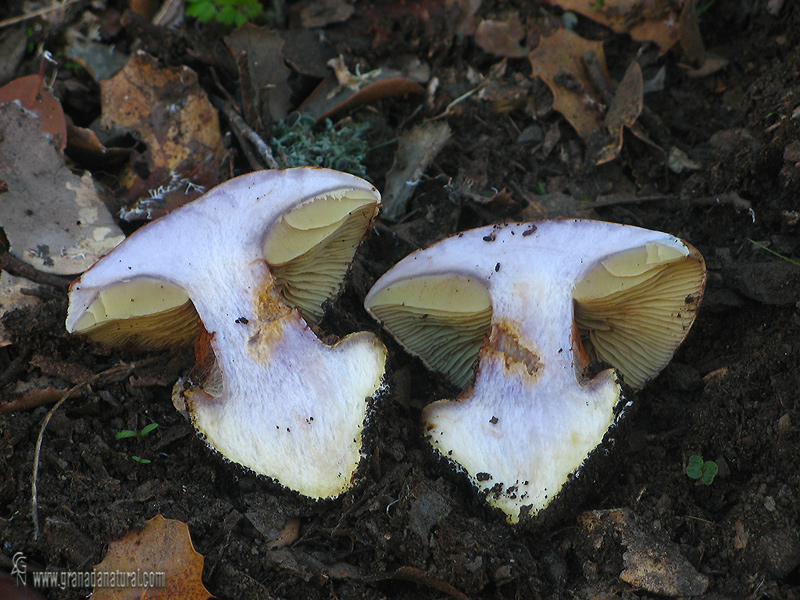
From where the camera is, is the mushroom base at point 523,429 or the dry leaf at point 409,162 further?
the dry leaf at point 409,162

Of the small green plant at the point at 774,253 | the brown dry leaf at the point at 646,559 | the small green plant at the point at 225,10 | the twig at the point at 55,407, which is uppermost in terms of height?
the small green plant at the point at 225,10

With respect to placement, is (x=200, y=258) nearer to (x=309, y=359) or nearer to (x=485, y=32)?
(x=309, y=359)

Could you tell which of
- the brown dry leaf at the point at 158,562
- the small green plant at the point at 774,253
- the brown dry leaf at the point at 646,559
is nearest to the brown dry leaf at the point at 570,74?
the small green plant at the point at 774,253

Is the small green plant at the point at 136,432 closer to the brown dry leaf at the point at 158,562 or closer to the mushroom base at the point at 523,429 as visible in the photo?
the brown dry leaf at the point at 158,562

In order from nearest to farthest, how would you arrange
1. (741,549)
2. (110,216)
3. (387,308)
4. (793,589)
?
(793,589) → (741,549) → (387,308) → (110,216)

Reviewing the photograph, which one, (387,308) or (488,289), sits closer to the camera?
(488,289)

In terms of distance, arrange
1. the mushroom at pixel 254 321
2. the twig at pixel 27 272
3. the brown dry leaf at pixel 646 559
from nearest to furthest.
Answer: the brown dry leaf at pixel 646 559 < the mushroom at pixel 254 321 < the twig at pixel 27 272

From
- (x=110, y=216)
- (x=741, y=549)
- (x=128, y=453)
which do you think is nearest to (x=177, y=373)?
(x=128, y=453)
